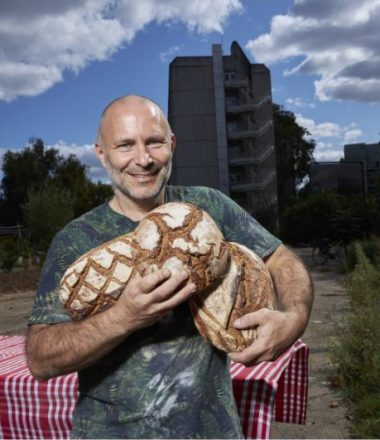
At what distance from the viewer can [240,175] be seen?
7800 centimetres

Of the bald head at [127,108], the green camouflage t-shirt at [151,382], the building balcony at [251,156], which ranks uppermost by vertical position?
the building balcony at [251,156]

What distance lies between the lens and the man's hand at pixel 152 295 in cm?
164

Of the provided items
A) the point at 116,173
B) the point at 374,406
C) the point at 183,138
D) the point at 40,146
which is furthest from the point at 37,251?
the point at 183,138

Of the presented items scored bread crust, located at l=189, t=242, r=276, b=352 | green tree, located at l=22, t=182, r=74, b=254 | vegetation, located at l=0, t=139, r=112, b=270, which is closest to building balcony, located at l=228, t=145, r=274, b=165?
vegetation, located at l=0, t=139, r=112, b=270

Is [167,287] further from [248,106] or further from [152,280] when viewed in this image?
[248,106]

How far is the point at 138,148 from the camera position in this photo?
2.01 meters

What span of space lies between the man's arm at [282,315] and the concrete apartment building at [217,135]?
234 feet

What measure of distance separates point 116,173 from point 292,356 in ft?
8.70

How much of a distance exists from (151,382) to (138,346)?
0.13 metres

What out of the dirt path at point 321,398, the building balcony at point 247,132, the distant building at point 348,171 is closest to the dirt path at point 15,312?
the dirt path at point 321,398

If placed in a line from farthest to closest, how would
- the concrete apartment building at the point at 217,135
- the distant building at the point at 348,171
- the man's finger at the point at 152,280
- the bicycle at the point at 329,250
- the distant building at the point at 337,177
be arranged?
the concrete apartment building at the point at 217,135
the distant building at the point at 337,177
the distant building at the point at 348,171
the bicycle at the point at 329,250
the man's finger at the point at 152,280

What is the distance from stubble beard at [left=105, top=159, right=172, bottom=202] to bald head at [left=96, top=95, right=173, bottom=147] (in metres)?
0.12

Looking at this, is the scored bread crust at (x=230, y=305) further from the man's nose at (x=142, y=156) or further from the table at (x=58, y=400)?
the table at (x=58, y=400)

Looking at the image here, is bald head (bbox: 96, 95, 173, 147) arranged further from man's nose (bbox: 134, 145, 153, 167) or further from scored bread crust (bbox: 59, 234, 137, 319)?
scored bread crust (bbox: 59, 234, 137, 319)
